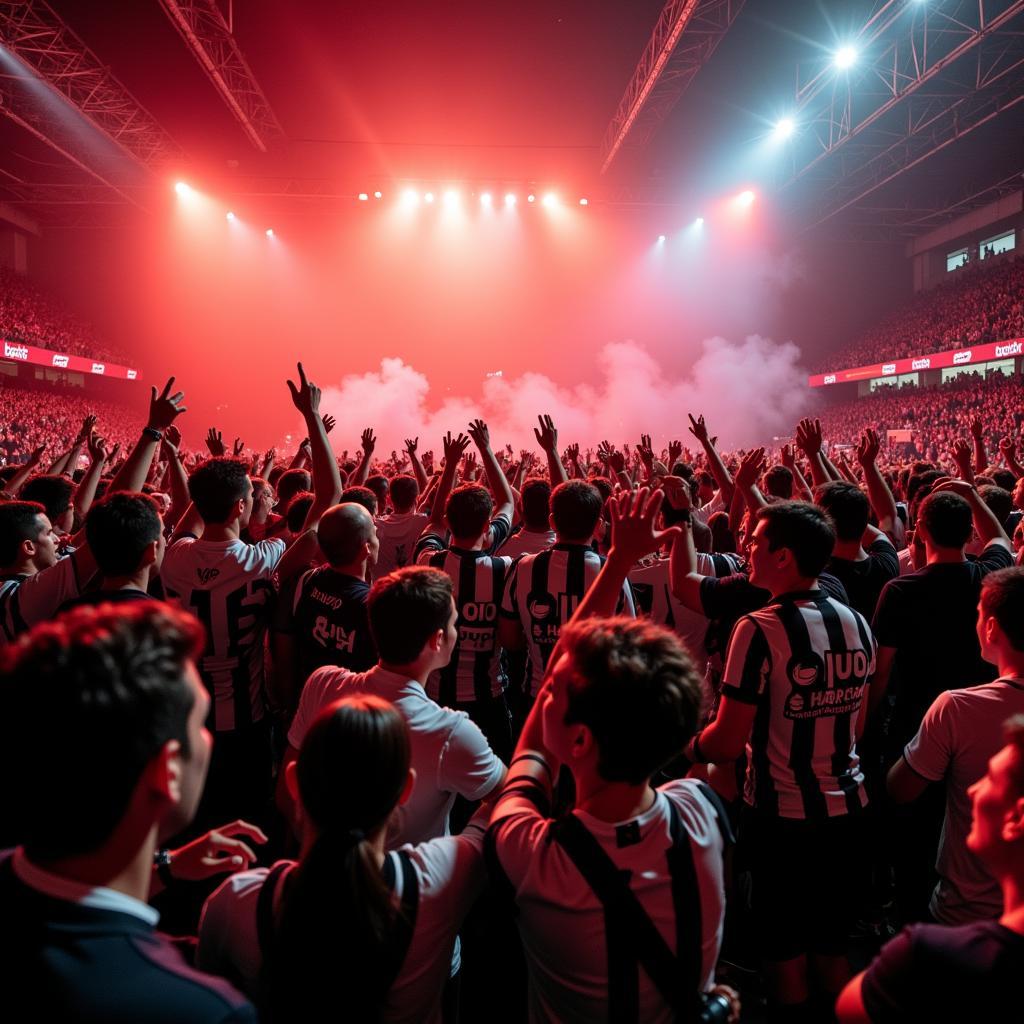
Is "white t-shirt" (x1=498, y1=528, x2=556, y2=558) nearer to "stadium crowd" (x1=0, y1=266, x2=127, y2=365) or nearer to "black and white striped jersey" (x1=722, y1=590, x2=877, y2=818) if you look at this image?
"black and white striped jersey" (x1=722, y1=590, x2=877, y2=818)

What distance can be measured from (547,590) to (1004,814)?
7.52 feet

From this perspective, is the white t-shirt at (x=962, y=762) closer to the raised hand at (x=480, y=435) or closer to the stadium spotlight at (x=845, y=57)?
the raised hand at (x=480, y=435)

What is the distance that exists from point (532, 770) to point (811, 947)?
1454 millimetres

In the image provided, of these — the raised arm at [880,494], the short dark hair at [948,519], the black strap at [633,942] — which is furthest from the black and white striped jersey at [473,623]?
the raised arm at [880,494]

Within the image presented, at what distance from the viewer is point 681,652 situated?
1.55m

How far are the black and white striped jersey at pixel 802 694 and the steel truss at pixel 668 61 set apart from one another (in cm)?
1388

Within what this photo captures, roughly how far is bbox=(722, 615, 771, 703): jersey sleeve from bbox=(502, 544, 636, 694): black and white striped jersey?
99cm

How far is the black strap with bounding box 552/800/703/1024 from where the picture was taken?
1403mm

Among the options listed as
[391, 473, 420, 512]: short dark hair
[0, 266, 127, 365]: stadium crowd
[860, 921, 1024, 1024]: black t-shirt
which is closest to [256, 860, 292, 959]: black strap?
[860, 921, 1024, 1024]: black t-shirt

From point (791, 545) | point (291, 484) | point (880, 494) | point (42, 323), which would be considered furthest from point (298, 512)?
point (42, 323)

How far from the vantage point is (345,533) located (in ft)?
9.54

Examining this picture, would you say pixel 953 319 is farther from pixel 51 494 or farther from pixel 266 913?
pixel 266 913

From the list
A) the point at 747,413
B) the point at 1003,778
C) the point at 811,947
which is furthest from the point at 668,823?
the point at 747,413

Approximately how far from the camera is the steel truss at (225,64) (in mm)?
13367
